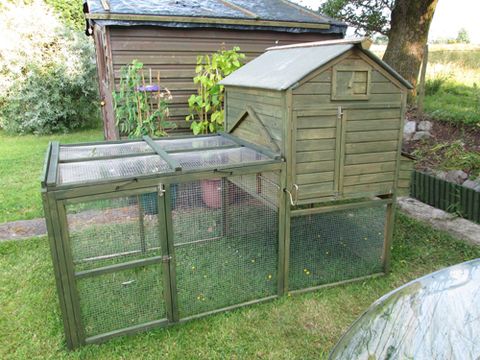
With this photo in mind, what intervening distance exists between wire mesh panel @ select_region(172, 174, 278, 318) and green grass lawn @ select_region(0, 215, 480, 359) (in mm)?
188

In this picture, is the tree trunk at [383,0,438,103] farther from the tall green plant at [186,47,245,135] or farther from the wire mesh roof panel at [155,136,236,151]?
the wire mesh roof panel at [155,136,236,151]

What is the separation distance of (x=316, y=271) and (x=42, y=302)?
9.09ft

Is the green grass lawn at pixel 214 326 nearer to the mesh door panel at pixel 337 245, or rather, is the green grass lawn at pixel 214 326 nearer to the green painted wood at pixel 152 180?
the mesh door panel at pixel 337 245

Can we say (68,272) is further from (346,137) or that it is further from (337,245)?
(337,245)

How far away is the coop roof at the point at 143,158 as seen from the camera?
324 centimetres

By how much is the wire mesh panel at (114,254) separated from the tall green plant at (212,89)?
2.74 meters

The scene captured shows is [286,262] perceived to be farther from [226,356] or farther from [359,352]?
[359,352]

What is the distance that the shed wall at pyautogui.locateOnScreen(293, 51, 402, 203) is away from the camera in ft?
11.9

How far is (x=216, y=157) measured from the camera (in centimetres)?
388

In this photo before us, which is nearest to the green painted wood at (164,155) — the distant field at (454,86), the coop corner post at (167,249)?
the coop corner post at (167,249)

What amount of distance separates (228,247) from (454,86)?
31.9 ft

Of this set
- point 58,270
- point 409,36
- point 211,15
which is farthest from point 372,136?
point 409,36

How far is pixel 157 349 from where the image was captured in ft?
11.0

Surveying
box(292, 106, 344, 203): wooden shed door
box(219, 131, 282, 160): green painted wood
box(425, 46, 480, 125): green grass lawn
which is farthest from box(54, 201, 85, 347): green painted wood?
box(425, 46, 480, 125): green grass lawn
